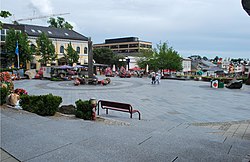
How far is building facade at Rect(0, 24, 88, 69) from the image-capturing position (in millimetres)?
50938

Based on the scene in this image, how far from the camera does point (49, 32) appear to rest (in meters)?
55.4

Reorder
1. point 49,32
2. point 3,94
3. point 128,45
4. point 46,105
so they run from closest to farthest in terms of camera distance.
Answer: point 46,105
point 3,94
point 49,32
point 128,45

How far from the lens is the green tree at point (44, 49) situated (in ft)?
157

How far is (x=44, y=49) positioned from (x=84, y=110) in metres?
43.2

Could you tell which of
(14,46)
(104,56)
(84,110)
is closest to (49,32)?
(14,46)

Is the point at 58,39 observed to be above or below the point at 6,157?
above

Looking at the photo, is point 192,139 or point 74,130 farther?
point 74,130

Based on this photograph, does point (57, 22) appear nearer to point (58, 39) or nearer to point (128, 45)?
point (58, 39)

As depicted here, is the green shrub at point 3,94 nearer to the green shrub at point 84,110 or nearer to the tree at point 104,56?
the green shrub at point 84,110

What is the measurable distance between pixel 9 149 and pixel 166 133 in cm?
427

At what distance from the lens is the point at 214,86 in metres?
23.7

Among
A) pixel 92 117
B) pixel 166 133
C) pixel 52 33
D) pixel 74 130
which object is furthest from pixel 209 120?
pixel 52 33

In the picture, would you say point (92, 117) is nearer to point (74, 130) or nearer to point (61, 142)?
point (74, 130)

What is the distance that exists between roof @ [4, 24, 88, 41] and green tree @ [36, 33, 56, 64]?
4425 millimetres
